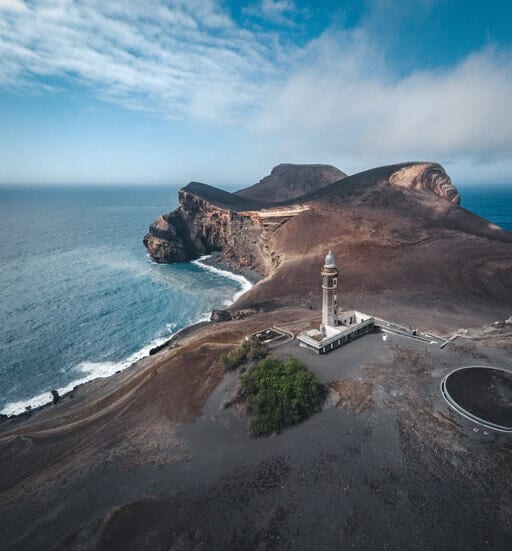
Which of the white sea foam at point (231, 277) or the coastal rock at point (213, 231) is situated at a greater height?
the coastal rock at point (213, 231)

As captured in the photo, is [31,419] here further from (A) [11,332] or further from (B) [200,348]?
(A) [11,332]

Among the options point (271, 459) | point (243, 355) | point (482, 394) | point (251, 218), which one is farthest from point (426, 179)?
point (271, 459)

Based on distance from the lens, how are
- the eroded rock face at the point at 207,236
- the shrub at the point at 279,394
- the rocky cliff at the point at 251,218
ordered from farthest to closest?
the eroded rock face at the point at 207,236
the rocky cliff at the point at 251,218
the shrub at the point at 279,394

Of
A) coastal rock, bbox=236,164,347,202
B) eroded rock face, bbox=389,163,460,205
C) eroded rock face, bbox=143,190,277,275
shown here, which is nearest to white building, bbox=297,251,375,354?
eroded rock face, bbox=143,190,277,275

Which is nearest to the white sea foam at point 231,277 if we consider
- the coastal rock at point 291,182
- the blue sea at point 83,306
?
the blue sea at point 83,306

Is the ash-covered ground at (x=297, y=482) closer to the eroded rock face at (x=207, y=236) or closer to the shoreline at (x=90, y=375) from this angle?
the shoreline at (x=90, y=375)

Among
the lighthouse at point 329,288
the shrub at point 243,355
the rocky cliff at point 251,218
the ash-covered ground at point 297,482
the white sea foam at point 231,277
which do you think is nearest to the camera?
the ash-covered ground at point 297,482

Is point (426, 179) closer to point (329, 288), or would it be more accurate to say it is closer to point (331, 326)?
point (329, 288)
